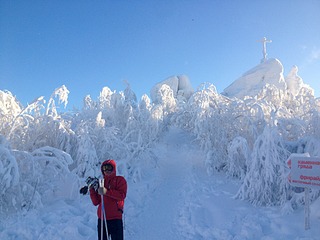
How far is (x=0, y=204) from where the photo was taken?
214 inches

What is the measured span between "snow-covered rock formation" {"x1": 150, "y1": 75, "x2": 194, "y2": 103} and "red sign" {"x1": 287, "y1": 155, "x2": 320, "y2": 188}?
31.8 m

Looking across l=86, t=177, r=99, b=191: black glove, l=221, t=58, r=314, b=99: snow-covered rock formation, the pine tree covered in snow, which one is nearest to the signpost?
the pine tree covered in snow

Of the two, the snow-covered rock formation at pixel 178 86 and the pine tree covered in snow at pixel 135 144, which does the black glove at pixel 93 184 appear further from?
the snow-covered rock formation at pixel 178 86

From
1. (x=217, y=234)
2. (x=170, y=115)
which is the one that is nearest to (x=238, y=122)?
(x=217, y=234)

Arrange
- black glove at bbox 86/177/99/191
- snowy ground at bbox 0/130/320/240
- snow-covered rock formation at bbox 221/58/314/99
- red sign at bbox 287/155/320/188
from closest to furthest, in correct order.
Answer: black glove at bbox 86/177/99/191 → red sign at bbox 287/155/320/188 → snowy ground at bbox 0/130/320/240 → snow-covered rock formation at bbox 221/58/314/99

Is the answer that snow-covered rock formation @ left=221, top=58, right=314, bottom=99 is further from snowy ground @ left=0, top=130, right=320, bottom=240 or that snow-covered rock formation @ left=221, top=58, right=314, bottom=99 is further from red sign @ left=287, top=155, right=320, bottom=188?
red sign @ left=287, top=155, right=320, bottom=188

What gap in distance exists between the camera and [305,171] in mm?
4520

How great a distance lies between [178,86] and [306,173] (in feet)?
115

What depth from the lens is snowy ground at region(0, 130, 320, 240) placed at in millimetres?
4820

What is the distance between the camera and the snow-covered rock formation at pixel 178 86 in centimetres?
3712

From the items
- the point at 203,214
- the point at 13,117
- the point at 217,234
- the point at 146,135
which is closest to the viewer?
the point at 217,234

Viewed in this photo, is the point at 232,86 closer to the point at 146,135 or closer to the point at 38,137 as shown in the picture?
the point at 146,135

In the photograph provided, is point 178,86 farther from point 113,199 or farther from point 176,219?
point 113,199

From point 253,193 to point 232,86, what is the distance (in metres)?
25.2
